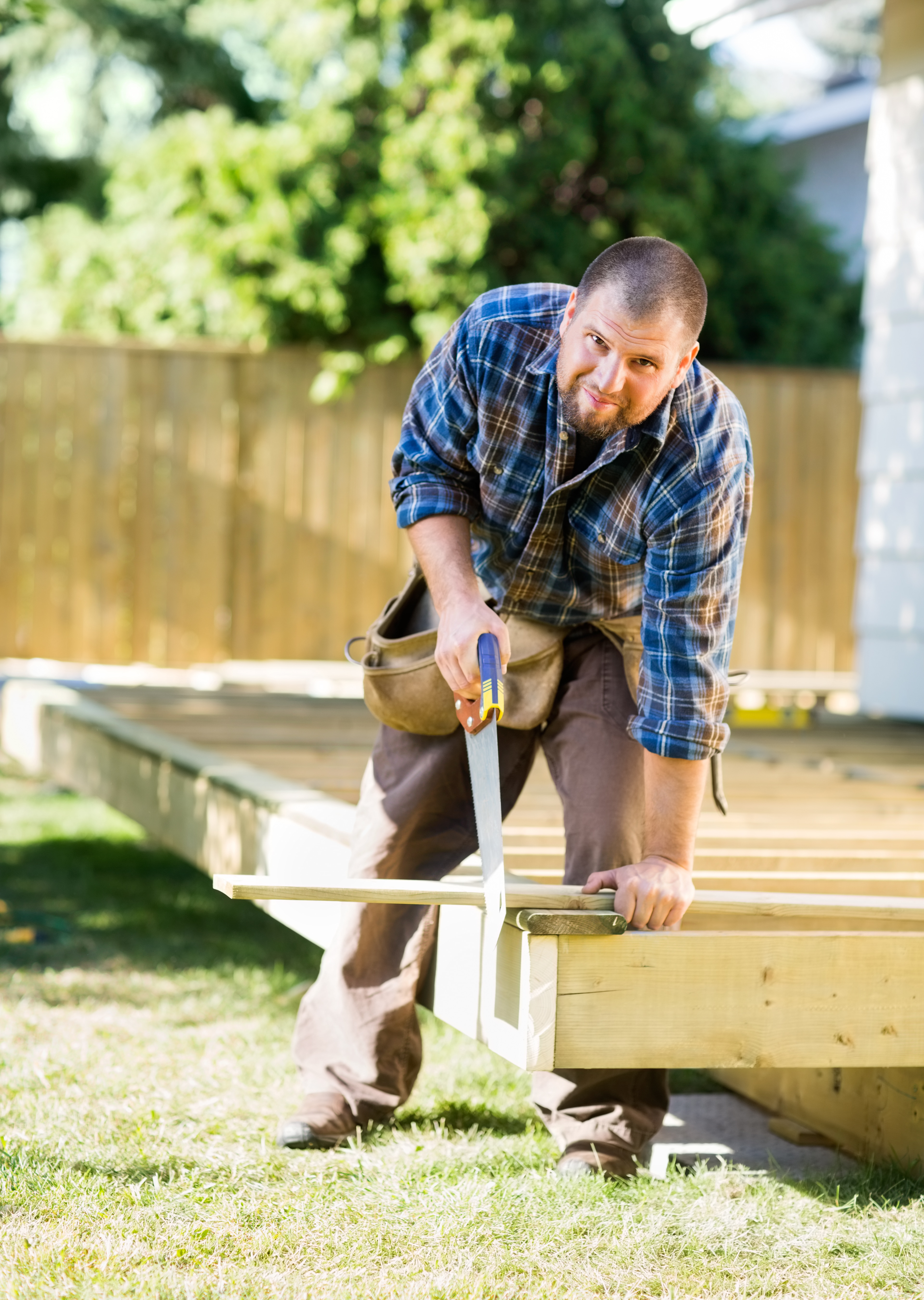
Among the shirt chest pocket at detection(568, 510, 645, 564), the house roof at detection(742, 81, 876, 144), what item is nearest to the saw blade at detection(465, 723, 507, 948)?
the shirt chest pocket at detection(568, 510, 645, 564)

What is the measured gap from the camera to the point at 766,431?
10.7 metres

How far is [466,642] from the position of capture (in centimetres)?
242

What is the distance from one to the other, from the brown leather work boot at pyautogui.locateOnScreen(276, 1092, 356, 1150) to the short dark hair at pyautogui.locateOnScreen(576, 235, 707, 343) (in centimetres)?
154

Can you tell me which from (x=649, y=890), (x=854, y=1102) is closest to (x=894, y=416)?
(x=854, y=1102)

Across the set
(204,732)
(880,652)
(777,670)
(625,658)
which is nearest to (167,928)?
(204,732)

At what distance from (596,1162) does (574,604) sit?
1.00m

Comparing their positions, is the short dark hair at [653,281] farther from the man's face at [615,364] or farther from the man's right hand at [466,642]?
the man's right hand at [466,642]

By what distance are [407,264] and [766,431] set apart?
9.26ft

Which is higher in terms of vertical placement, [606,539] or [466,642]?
[606,539]

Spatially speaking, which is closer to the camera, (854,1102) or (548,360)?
(548,360)

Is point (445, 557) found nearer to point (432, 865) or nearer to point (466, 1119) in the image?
point (432, 865)

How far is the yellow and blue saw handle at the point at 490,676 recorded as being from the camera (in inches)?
93.0

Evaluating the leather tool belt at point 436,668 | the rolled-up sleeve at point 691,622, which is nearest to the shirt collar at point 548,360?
the rolled-up sleeve at point 691,622

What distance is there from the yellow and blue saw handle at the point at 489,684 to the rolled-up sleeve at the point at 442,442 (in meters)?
0.37
